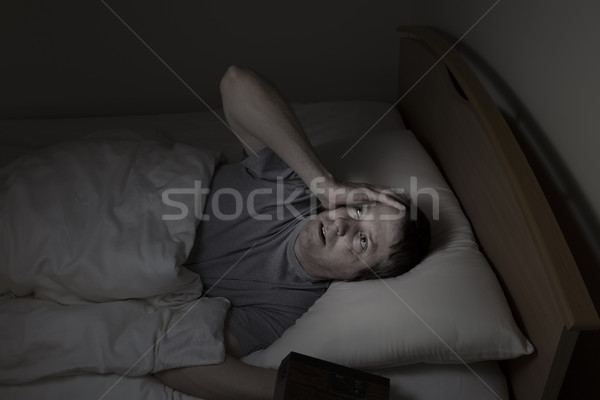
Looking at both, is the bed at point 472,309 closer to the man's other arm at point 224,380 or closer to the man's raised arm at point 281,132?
the man's other arm at point 224,380

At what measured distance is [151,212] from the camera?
4.33 feet

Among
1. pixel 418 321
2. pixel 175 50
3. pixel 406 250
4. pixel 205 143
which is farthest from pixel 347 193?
pixel 175 50

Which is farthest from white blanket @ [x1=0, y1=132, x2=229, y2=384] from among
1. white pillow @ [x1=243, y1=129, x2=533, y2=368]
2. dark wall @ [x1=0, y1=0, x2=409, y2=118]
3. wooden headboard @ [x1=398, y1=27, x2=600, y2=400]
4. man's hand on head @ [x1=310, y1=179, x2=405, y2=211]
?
dark wall @ [x1=0, y1=0, x2=409, y2=118]

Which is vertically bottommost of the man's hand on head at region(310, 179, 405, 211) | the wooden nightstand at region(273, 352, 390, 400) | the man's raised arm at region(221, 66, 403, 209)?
the wooden nightstand at region(273, 352, 390, 400)

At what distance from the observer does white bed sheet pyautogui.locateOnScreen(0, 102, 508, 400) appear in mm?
1093

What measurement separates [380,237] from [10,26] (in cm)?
160

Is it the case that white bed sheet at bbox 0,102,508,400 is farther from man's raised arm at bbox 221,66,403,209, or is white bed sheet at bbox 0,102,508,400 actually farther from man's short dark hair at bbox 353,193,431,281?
man's raised arm at bbox 221,66,403,209

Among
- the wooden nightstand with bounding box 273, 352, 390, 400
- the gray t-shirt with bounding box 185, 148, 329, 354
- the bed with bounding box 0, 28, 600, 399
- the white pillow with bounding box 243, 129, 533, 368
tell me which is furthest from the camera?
the gray t-shirt with bounding box 185, 148, 329, 354

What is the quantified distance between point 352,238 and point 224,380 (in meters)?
0.42

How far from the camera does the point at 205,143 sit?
1.82m

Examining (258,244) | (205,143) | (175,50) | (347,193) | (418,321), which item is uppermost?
(175,50)

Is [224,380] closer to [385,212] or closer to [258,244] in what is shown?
[258,244]

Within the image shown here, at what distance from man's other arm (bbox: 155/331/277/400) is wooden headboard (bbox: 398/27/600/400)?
53cm

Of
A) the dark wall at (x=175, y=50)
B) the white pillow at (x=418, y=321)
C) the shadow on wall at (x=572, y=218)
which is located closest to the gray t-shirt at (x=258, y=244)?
the white pillow at (x=418, y=321)
